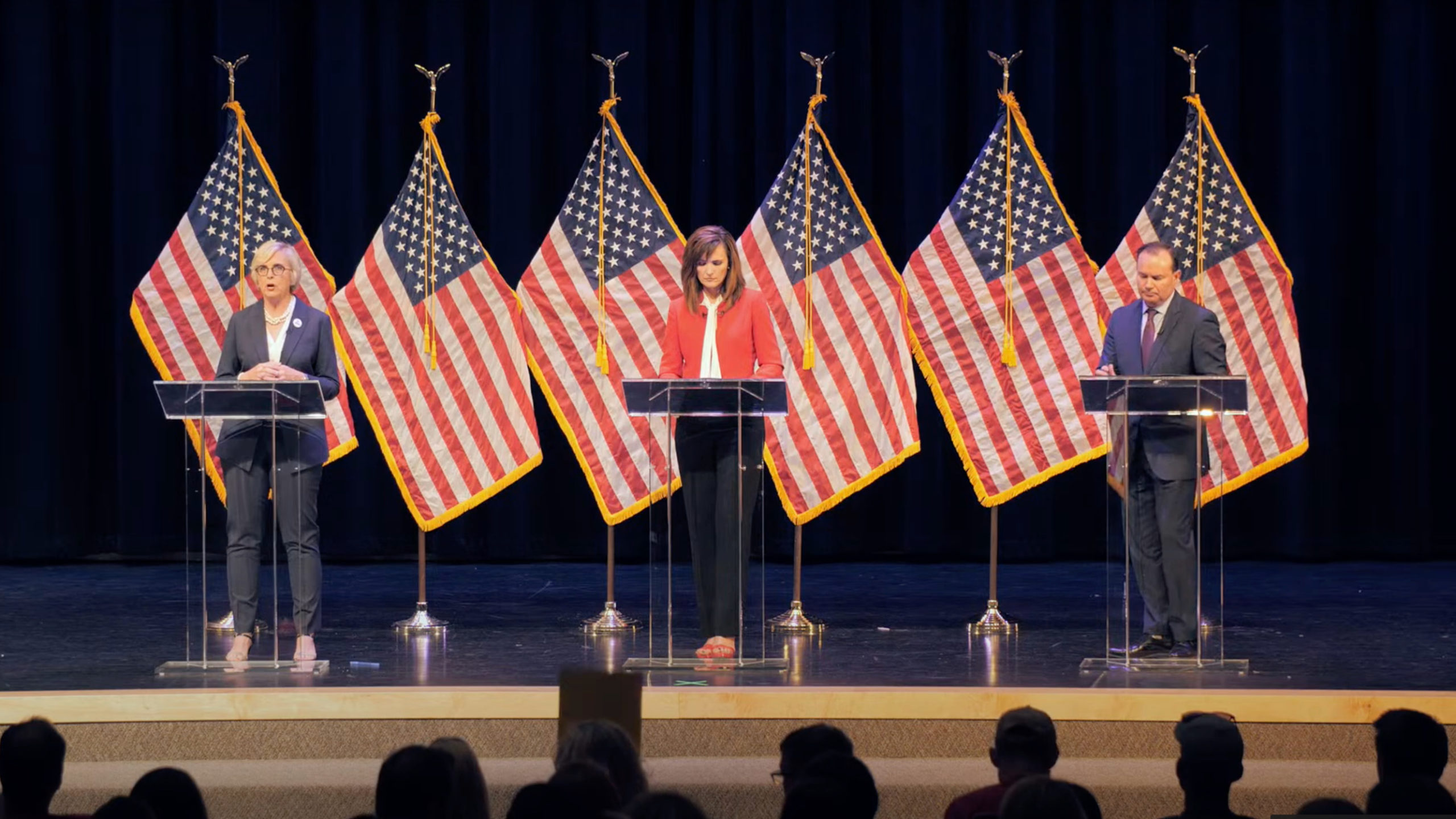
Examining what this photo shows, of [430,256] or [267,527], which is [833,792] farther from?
[430,256]

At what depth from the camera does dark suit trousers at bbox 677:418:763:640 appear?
634 centimetres

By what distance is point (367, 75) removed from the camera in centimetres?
1034

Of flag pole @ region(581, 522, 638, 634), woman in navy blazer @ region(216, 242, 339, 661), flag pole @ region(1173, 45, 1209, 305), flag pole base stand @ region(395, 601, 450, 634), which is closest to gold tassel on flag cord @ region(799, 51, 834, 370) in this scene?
flag pole @ region(581, 522, 638, 634)

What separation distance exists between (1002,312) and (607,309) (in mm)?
1670

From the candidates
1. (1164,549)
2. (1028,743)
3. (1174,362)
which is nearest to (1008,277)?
(1174,362)

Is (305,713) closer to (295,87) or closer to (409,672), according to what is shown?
(409,672)

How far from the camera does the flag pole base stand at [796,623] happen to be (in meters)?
7.49

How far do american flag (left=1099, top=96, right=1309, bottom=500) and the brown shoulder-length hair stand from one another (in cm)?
227

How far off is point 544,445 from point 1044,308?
340 cm

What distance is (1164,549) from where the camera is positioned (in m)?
6.48

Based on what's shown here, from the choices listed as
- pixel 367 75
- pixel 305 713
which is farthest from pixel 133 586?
pixel 305 713

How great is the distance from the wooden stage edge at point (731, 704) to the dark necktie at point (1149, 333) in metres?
1.31

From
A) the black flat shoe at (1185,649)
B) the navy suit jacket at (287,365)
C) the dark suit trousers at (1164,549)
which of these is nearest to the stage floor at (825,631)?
the black flat shoe at (1185,649)

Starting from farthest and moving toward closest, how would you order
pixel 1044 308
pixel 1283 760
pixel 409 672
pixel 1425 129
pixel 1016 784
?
1. pixel 1425 129
2. pixel 1044 308
3. pixel 409 672
4. pixel 1283 760
5. pixel 1016 784
